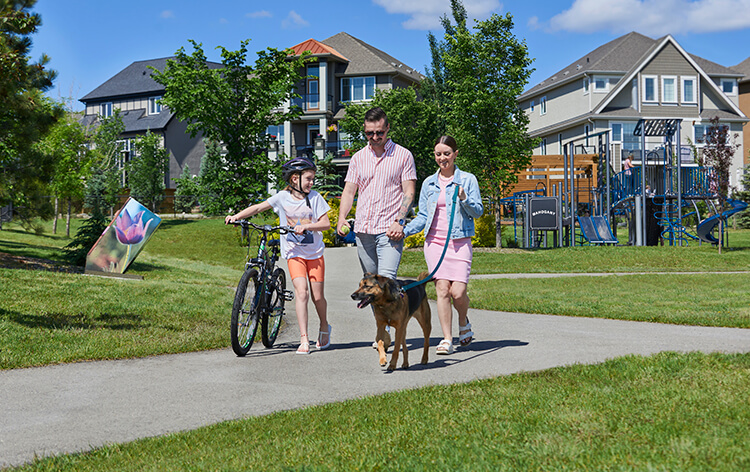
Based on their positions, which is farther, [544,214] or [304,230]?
[544,214]

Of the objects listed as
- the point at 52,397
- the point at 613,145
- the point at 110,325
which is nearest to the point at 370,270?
the point at 52,397

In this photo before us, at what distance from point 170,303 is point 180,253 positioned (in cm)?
1731

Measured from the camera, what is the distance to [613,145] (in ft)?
154

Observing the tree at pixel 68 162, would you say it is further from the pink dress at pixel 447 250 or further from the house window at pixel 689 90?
the house window at pixel 689 90

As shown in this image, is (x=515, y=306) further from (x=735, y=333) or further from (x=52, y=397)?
(x=52, y=397)

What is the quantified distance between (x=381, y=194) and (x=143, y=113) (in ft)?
232

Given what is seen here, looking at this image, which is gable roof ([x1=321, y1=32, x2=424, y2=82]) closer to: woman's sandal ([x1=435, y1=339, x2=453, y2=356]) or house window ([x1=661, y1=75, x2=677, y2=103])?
house window ([x1=661, y1=75, x2=677, y2=103])

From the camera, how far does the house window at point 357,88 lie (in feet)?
166

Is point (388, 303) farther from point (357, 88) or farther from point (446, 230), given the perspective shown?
point (357, 88)

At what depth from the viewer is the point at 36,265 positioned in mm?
16906

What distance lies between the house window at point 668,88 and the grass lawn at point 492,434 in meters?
47.7

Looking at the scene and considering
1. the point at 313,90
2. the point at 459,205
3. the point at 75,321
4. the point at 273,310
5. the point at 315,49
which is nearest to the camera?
the point at 459,205

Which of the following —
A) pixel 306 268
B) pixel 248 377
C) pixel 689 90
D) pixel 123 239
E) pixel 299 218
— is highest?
pixel 689 90

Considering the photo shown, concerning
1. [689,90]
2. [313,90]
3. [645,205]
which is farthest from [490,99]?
[689,90]
